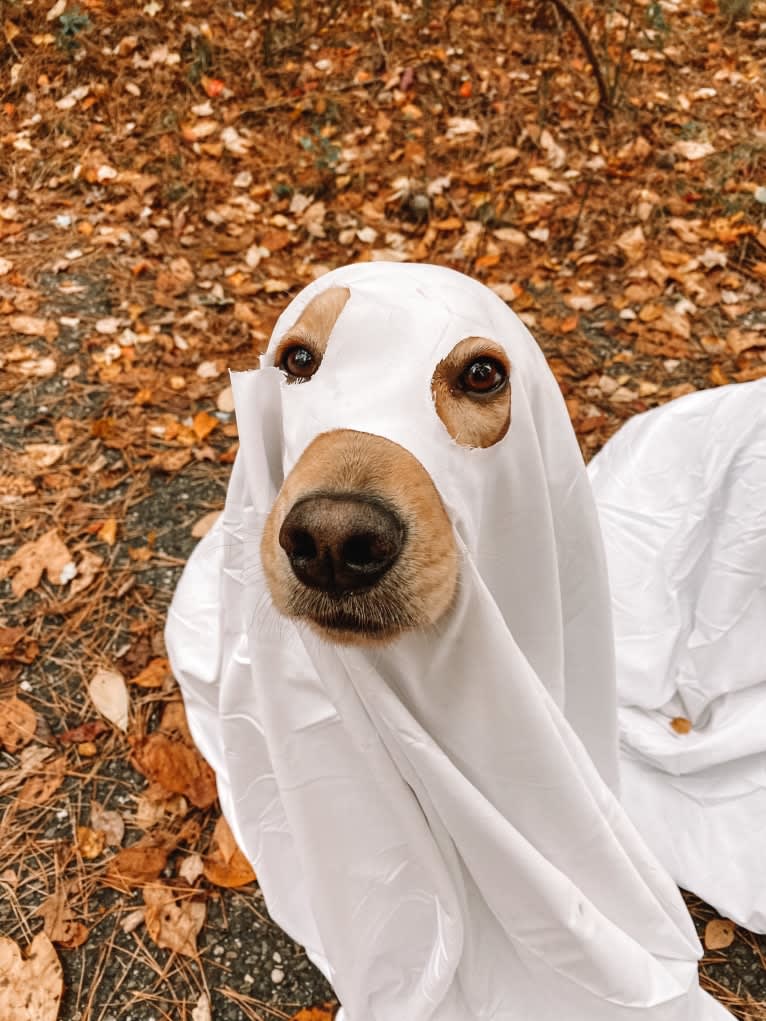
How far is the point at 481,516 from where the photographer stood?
1604 mm

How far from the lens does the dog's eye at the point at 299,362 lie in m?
1.57

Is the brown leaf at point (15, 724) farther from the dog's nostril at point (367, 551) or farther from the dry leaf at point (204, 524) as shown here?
Answer: the dog's nostril at point (367, 551)

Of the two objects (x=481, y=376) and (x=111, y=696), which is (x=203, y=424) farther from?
(x=481, y=376)

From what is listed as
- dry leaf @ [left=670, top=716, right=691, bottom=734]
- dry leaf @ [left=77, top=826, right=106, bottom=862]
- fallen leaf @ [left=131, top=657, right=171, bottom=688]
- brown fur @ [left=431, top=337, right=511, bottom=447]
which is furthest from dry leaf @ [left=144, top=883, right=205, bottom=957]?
brown fur @ [left=431, top=337, right=511, bottom=447]

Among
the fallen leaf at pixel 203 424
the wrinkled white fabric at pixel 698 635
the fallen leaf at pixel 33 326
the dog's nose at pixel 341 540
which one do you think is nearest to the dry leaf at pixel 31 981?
the dog's nose at pixel 341 540

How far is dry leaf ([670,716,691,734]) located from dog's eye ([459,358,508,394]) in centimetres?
A: 162

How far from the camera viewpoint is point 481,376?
4.95 feet

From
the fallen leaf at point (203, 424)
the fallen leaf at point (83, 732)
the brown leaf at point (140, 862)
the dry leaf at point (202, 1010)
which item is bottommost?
the dry leaf at point (202, 1010)

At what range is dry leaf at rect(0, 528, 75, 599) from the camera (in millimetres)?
3207

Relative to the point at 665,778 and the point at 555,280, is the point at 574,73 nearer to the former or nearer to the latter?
the point at 555,280

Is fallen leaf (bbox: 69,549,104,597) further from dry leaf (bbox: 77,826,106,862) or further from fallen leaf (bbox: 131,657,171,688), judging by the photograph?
dry leaf (bbox: 77,826,106,862)

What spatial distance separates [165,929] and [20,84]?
5904 mm

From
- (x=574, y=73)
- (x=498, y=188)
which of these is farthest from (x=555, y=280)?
(x=574, y=73)

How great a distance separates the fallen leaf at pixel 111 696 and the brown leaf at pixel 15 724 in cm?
23
